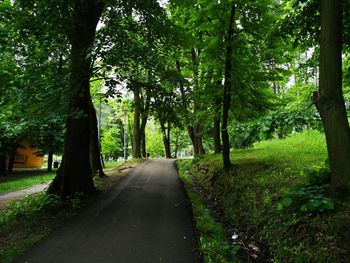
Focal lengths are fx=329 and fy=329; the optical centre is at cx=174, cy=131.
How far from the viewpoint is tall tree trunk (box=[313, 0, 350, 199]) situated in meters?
5.66

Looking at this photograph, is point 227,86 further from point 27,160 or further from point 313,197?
point 27,160

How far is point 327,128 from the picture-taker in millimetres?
5789

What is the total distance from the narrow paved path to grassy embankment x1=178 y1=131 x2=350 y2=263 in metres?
0.55

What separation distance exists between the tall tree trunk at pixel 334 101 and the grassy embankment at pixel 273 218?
51 centimetres

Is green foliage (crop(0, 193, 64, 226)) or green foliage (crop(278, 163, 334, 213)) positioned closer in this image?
green foliage (crop(278, 163, 334, 213))

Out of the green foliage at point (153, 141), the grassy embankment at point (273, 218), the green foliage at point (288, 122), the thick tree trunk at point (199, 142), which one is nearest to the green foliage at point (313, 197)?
the grassy embankment at point (273, 218)

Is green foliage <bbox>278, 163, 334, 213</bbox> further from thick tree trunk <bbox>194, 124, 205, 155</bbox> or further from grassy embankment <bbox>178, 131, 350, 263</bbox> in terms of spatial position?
thick tree trunk <bbox>194, 124, 205, 155</bbox>

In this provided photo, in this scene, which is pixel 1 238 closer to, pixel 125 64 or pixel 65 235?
pixel 65 235

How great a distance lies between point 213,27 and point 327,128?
7.73 m

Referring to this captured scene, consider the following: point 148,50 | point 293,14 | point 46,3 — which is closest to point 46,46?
point 46,3

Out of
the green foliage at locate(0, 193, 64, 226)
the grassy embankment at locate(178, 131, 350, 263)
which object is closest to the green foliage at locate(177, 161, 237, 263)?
the grassy embankment at locate(178, 131, 350, 263)

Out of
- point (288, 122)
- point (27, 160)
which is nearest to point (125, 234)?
point (288, 122)

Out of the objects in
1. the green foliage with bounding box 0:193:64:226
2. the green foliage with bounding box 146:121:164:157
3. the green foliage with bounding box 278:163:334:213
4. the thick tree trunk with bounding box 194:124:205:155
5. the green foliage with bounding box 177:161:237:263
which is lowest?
the green foliage with bounding box 177:161:237:263

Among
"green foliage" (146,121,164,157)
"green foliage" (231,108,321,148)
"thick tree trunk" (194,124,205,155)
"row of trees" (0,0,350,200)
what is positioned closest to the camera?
"green foliage" (231,108,321,148)
